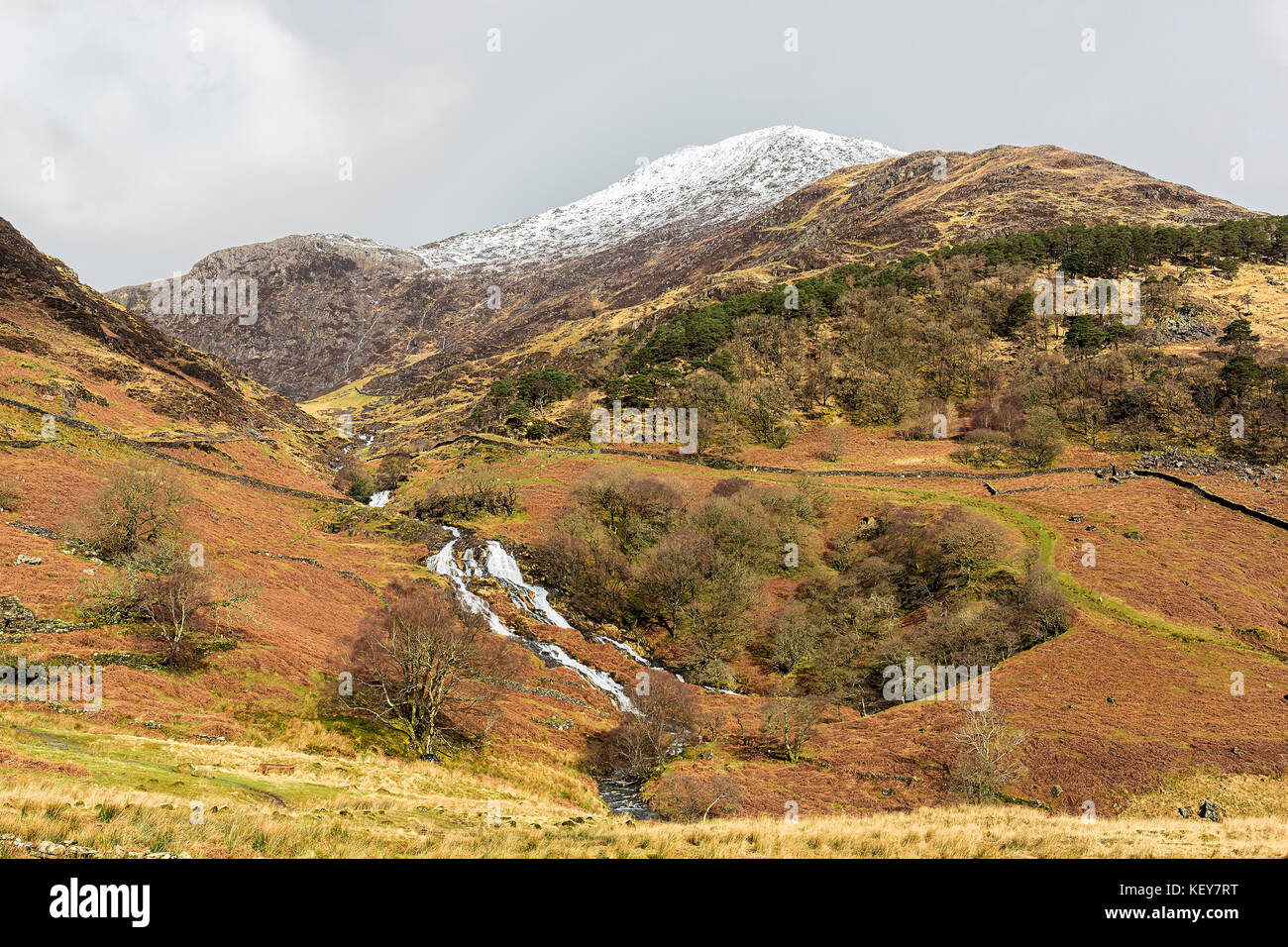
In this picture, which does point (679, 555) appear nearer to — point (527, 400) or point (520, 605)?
point (520, 605)

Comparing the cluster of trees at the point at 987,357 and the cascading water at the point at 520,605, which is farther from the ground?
the cluster of trees at the point at 987,357

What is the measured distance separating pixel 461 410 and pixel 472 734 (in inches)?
5404

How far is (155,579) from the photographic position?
32750 millimetres

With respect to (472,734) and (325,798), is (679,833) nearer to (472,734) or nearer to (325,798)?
(325,798)

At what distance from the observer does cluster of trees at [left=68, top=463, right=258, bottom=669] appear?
106ft

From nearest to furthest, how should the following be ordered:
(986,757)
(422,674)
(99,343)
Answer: (986,757) < (422,674) < (99,343)

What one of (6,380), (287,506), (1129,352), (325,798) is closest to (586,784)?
(325,798)

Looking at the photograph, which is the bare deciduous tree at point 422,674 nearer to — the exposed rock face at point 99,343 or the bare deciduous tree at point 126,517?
the bare deciduous tree at point 126,517

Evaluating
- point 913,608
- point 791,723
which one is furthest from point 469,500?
point 913,608

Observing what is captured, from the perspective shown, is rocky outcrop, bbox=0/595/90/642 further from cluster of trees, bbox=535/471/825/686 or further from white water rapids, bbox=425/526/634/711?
cluster of trees, bbox=535/471/825/686

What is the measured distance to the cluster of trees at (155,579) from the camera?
106ft

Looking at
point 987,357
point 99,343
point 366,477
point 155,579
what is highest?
point 99,343

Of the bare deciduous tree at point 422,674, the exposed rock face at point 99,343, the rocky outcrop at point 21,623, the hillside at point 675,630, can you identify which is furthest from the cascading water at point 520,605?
the exposed rock face at point 99,343
